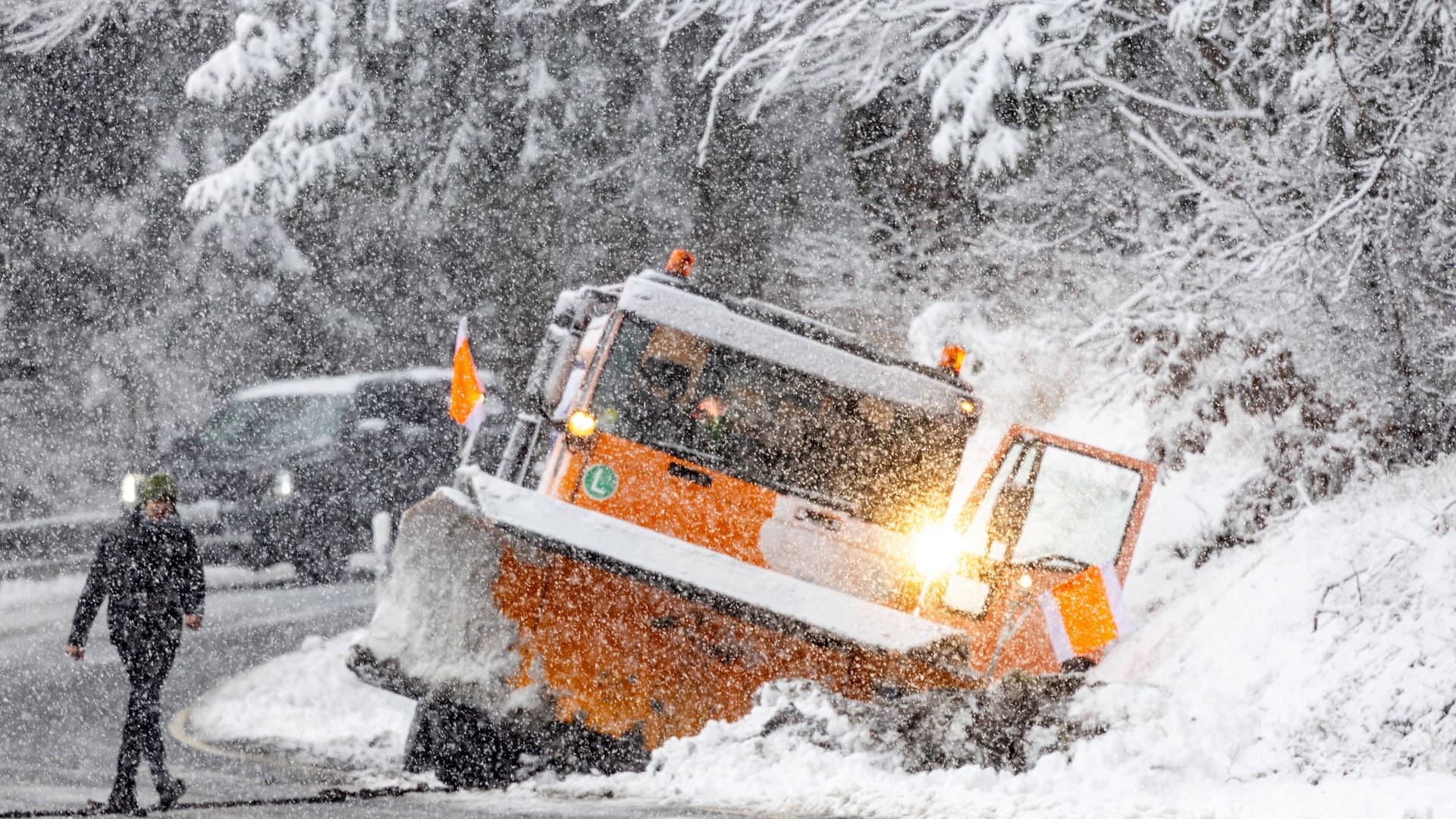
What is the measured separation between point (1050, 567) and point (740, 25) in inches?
154

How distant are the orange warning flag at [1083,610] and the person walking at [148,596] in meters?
4.21

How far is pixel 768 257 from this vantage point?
18750 mm

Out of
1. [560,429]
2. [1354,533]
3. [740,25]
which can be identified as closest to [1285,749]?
[1354,533]

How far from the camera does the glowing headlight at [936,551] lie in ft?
26.3

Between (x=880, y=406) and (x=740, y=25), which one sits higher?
(x=740, y=25)

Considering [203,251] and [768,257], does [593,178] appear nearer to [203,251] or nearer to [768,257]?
[768,257]

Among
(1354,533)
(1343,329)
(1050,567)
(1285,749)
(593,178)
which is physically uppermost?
(593,178)

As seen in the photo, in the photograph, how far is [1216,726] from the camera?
6941 millimetres

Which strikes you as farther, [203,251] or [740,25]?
[203,251]

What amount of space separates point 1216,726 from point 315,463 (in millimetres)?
9838

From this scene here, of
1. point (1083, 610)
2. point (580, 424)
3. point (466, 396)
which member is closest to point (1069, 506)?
point (1083, 610)

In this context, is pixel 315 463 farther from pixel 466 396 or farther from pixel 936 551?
pixel 936 551

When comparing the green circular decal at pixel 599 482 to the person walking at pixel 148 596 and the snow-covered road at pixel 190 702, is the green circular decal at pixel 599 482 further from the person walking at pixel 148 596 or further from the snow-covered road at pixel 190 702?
the person walking at pixel 148 596

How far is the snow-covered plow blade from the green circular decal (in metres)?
0.75
